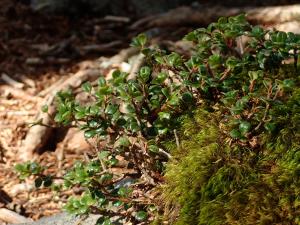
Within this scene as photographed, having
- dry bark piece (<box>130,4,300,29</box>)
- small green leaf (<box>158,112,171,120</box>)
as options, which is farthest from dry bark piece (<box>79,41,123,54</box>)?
small green leaf (<box>158,112,171,120</box>)

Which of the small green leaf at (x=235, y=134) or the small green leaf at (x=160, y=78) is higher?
the small green leaf at (x=160, y=78)

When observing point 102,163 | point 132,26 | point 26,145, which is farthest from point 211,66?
point 132,26

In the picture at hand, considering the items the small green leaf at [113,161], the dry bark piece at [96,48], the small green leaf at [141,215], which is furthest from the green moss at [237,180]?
the dry bark piece at [96,48]

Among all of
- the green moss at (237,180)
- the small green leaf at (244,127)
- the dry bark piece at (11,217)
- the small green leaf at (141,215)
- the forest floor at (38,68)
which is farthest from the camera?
the forest floor at (38,68)

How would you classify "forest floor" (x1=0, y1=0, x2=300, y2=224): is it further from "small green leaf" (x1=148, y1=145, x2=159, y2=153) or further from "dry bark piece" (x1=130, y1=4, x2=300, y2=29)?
"small green leaf" (x1=148, y1=145, x2=159, y2=153)

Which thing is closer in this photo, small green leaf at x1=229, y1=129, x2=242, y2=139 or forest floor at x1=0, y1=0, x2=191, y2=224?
small green leaf at x1=229, y1=129, x2=242, y2=139

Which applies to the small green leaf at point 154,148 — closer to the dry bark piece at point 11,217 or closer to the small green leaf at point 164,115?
the small green leaf at point 164,115

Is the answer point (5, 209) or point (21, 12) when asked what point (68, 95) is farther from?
point (21, 12)

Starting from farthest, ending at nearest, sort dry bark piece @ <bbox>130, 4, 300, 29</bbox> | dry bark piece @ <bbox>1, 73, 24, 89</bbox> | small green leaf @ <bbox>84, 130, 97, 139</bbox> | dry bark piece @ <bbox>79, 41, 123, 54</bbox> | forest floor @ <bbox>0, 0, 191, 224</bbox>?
dry bark piece @ <bbox>79, 41, 123, 54</bbox> < dry bark piece @ <bbox>130, 4, 300, 29</bbox> < dry bark piece @ <bbox>1, 73, 24, 89</bbox> < forest floor @ <bbox>0, 0, 191, 224</bbox> < small green leaf @ <bbox>84, 130, 97, 139</bbox>
